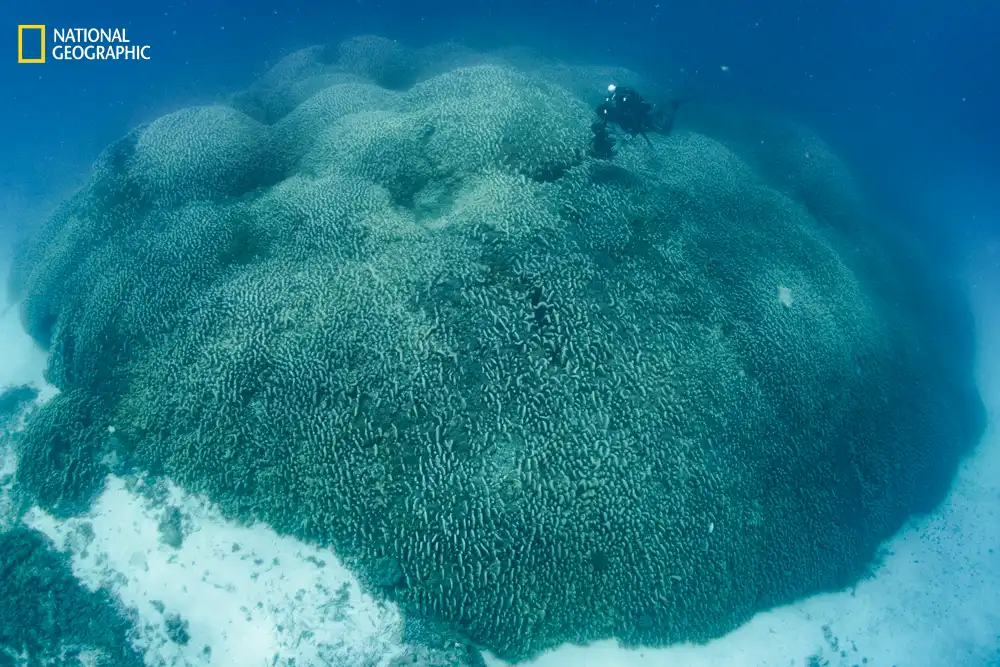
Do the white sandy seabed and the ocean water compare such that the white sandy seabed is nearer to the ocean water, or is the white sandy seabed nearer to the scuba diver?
the ocean water

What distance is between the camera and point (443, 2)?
Answer: 39594 millimetres

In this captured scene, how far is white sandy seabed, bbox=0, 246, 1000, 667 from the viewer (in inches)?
233

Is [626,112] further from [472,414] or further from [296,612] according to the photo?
[296,612]

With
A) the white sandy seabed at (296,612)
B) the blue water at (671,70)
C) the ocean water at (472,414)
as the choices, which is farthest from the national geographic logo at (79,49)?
the white sandy seabed at (296,612)

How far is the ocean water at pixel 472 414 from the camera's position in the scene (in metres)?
6.09

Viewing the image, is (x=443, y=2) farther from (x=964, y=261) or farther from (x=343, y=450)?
(x=343, y=450)

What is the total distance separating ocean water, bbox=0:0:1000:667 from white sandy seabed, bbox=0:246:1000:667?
0.13 ft

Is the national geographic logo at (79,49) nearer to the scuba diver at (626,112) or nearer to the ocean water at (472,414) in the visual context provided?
the ocean water at (472,414)

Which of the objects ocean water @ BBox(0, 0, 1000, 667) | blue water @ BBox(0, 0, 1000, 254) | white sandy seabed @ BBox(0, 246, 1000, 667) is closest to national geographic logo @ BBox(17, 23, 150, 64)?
blue water @ BBox(0, 0, 1000, 254)

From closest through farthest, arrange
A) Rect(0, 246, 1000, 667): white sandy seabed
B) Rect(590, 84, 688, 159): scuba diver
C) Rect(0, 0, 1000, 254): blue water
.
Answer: Rect(0, 246, 1000, 667): white sandy seabed, Rect(590, 84, 688, 159): scuba diver, Rect(0, 0, 1000, 254): blue water

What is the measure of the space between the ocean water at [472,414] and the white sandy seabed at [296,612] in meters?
0.04

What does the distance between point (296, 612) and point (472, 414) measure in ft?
11.0

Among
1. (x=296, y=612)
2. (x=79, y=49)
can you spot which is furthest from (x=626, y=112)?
(x=79, y=49)

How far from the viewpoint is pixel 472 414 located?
635 cm
